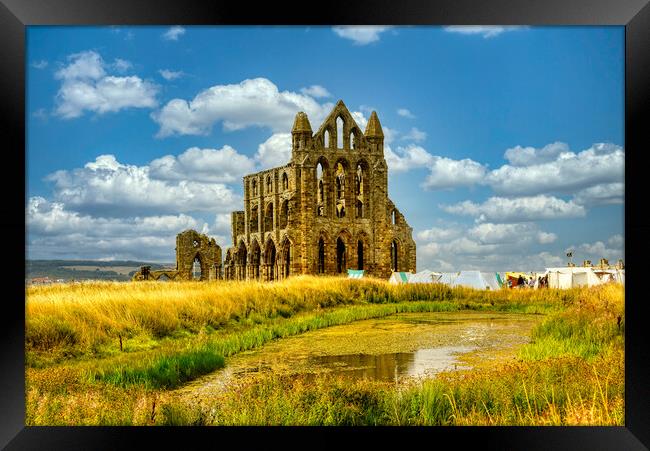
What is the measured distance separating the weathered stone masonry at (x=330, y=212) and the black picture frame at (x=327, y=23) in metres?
35.5

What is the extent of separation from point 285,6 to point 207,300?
1128cm

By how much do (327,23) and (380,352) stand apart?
790cm

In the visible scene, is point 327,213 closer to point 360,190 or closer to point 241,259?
point 360,190

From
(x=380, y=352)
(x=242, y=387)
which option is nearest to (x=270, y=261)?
(x=380, y=352)

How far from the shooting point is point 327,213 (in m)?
45.3

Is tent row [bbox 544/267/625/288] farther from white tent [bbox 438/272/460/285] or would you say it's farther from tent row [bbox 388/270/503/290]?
white tent [bbox 438/272/460/285]

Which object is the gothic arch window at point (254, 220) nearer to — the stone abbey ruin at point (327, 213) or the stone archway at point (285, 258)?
the stone abbey ruin at point (327, 213)

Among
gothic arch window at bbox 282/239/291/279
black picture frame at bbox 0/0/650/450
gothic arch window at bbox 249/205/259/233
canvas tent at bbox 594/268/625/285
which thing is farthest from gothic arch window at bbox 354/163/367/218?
black picture frame at bbox 0/0/650/450

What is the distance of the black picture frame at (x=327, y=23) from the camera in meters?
7.52

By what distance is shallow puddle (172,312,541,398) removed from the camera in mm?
11562
